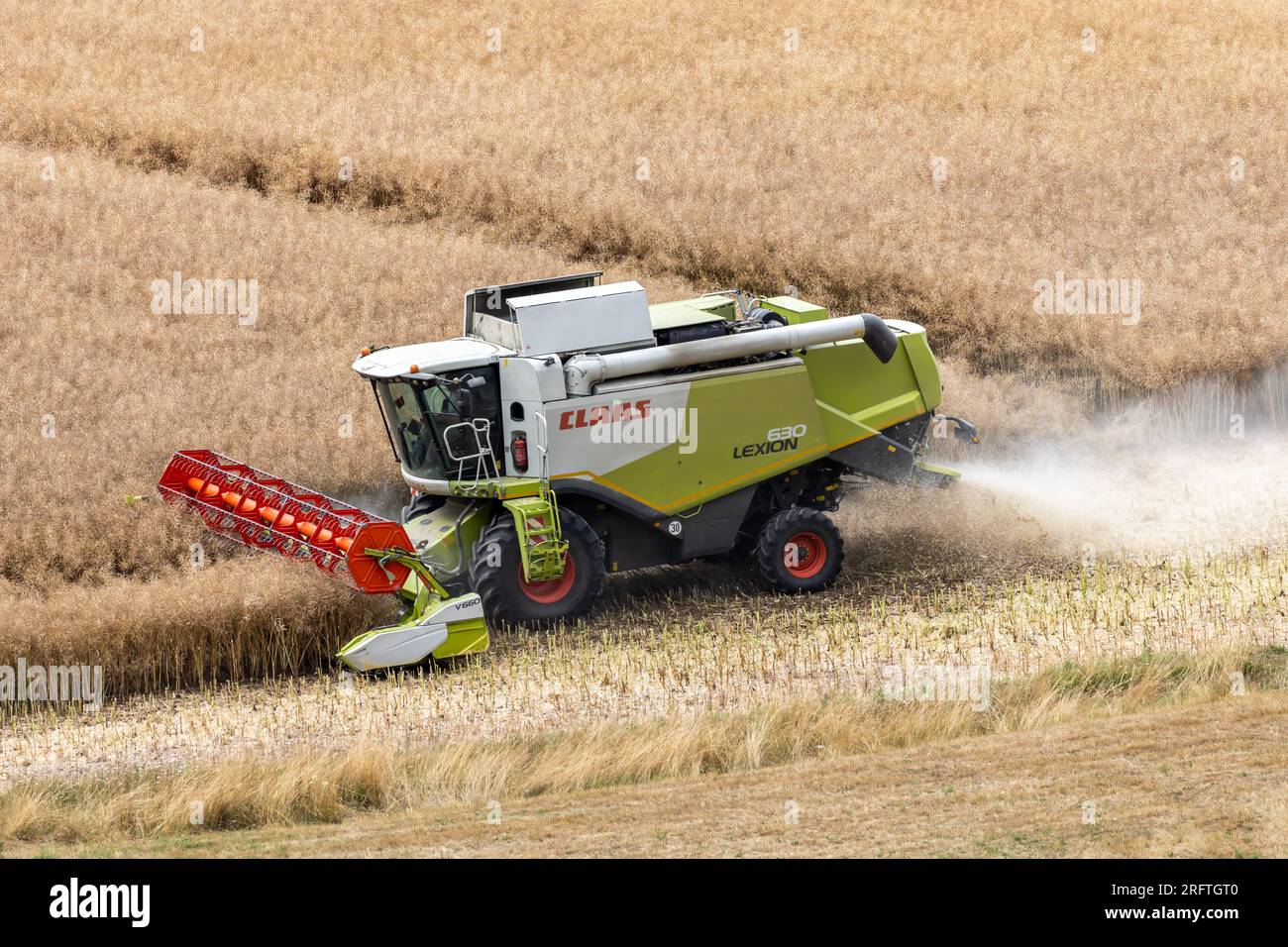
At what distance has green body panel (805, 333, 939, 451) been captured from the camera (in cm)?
1491

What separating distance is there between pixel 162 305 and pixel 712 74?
1286 centimetres

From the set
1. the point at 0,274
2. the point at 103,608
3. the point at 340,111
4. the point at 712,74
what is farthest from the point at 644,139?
the point at 103,608

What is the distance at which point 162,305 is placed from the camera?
20.2 metres

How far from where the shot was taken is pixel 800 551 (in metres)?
14.8

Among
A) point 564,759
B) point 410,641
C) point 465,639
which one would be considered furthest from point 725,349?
point 564,759

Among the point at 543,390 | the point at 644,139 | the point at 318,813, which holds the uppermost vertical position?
the point at 644,139

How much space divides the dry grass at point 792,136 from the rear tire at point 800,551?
284 inches

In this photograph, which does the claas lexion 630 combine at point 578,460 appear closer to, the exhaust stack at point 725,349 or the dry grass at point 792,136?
the exhaust stack at point 725,349

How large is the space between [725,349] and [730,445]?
906mm

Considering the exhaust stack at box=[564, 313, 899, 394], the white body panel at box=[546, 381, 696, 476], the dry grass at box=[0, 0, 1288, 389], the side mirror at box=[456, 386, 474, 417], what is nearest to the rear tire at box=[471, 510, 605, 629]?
the white body panel at box=[546, 381, 696, 476]

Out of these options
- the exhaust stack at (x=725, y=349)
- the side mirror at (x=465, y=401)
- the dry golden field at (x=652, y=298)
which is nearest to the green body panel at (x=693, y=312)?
the exhaust stack at (x=725, y=349)

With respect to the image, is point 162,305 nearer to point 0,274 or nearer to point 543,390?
point 0,274

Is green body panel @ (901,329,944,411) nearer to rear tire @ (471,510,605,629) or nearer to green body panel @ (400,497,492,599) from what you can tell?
rear tire @ (471,510,605,629)

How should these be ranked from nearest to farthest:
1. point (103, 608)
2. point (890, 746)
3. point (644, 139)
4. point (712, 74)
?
point (890, 746) → point (103, 608) → point (644, 139) → point (712, 74)
